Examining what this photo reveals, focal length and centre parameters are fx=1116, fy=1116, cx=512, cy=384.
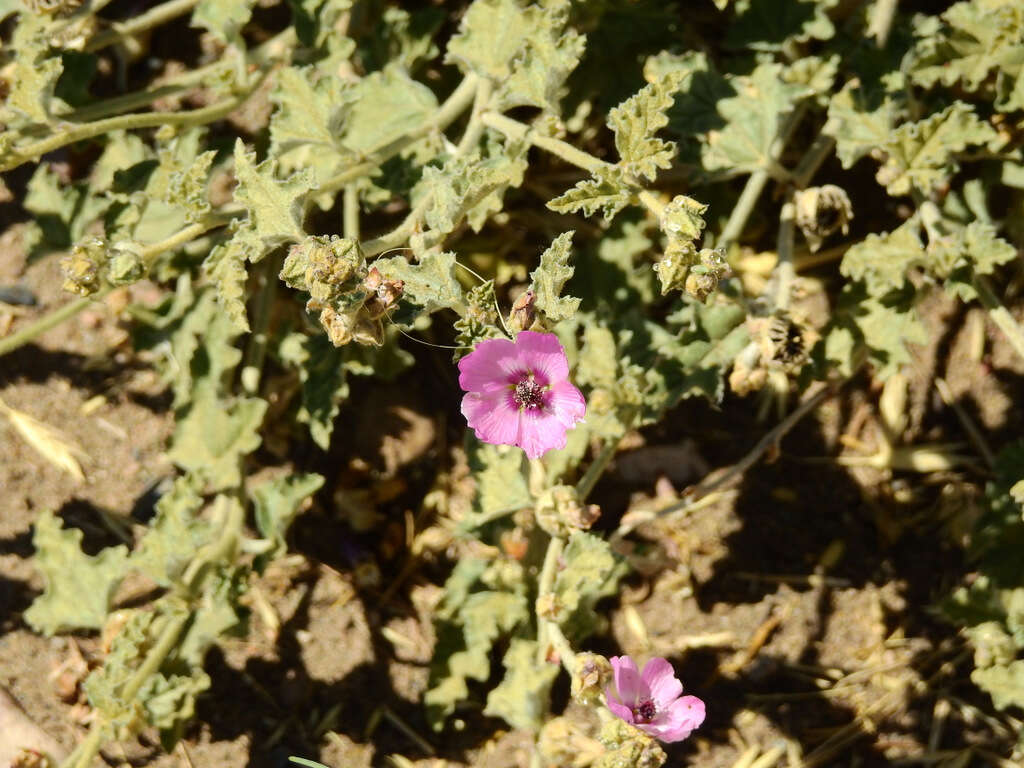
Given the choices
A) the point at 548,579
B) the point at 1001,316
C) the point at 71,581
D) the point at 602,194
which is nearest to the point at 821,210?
the point at 1001,316

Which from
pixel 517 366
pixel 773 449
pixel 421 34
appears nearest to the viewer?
pixel 517 366

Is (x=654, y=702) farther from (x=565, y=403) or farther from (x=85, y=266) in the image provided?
(x=85, y=266)

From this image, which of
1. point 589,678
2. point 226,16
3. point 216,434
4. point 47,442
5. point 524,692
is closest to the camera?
point 589,678

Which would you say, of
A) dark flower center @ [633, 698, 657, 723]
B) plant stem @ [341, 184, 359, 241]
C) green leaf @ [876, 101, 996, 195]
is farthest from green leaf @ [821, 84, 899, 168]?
dark flower center @ [633, 698, 657, 723]

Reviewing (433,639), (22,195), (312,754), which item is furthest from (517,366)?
(22,195)

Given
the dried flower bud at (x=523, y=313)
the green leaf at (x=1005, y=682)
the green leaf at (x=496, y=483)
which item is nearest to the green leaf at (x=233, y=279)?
the dried flower bud at (x=523, y=313)

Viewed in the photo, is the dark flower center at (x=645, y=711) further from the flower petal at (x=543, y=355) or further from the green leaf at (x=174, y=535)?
the green leaf at (x=174, y=535)

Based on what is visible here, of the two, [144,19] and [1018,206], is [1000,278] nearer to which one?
[1018,206]
